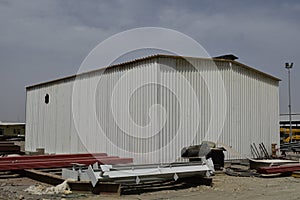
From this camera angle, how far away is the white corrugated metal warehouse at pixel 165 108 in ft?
53.3

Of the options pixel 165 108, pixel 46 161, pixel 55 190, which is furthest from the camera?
pixel 165 108

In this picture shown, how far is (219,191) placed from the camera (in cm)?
1095

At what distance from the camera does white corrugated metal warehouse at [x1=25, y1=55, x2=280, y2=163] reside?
16250 millimetres

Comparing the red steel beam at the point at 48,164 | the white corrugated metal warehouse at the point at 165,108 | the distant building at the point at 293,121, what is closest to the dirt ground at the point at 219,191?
the red steel beam at the point at 48,164

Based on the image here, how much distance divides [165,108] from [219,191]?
18.9ft

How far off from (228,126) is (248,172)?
13.2 feet

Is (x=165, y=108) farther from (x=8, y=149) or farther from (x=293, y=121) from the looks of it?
(x=293, y=121)

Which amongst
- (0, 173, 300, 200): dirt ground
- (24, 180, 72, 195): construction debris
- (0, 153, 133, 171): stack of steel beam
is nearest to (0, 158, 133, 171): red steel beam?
(0, 153, 133, 171): stack of steel beam

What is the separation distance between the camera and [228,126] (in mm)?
A: 18625

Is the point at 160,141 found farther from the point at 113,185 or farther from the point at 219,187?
the point at 113,185

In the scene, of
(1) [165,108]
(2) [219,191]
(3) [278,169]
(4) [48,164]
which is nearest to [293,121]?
(1) [165,108]

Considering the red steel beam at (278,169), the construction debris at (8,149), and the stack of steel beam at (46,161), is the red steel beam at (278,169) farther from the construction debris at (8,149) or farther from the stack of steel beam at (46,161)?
the construction debris at (8,149)

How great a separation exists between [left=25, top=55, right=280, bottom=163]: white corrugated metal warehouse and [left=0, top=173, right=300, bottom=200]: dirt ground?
12.9ft

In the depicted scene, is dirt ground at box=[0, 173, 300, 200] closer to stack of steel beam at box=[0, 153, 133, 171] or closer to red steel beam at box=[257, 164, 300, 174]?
red steel beam at box=[257, 164, 300, 174]
